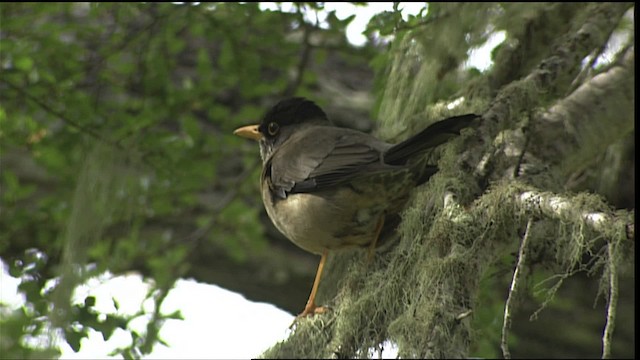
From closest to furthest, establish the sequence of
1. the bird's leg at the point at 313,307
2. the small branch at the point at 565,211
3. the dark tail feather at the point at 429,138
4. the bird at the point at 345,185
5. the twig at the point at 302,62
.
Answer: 1. the small branch at the point at 565,211
2. the bird's leg at the point at 313,307
3. the dark tail feather at the point at 429,138
4. the bird at the point at 345,185
5. the twig at the point at 302,62

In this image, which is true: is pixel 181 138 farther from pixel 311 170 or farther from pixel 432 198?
pixel 432 198

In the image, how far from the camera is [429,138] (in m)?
3.19

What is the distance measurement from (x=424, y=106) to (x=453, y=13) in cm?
48

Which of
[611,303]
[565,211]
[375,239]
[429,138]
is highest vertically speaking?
[429,138]

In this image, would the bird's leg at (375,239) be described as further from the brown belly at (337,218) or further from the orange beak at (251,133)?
the orange beak at (251,133)

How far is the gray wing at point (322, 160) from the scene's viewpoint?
344 cm

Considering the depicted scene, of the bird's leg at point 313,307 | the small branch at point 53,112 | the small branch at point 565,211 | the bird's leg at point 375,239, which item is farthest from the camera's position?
the small branch at point 53,112

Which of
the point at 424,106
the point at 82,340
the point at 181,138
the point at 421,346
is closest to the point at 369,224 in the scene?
the point at 424,106

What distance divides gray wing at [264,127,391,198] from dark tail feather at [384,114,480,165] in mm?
70

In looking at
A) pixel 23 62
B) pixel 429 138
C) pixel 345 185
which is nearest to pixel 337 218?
pixel 345 185

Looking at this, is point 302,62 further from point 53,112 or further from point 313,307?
point 313,307

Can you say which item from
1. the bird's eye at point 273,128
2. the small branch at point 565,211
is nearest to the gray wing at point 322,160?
the bird's eye at point 273,128

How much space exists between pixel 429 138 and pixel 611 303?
1.22m

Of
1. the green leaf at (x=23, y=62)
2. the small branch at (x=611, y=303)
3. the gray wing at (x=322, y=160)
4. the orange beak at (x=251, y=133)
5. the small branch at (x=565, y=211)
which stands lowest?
the small branch at (x=611, y=303)
